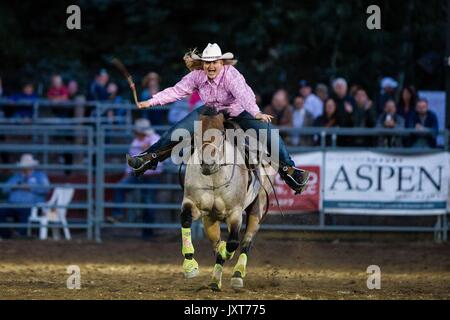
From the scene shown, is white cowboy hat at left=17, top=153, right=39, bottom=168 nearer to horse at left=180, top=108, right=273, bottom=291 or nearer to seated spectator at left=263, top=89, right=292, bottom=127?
seated spectator at left=263, top=89, right=292, bottom=127

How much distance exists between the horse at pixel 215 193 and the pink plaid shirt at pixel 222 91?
0.30m

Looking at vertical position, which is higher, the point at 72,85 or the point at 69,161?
the point at 72,85

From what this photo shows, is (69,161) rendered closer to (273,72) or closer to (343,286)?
(273,72)

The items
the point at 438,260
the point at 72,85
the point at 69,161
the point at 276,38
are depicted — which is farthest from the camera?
the point at 276,38

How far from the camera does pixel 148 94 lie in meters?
17.7

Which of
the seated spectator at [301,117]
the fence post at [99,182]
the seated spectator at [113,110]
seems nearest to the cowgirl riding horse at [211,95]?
the fence post at [99,182]

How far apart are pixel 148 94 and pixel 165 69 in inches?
179

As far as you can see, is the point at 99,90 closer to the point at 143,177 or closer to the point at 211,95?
the point at 143,177

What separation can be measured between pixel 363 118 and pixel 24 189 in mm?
5107

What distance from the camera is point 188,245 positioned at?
1040 centimetres

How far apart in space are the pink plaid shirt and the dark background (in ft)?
31.6

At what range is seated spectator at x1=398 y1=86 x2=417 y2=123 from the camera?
1686 cm

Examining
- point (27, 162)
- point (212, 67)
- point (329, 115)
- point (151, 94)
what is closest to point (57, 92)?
point (151, 94)

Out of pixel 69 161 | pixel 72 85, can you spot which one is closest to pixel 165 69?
pixel 72 85
